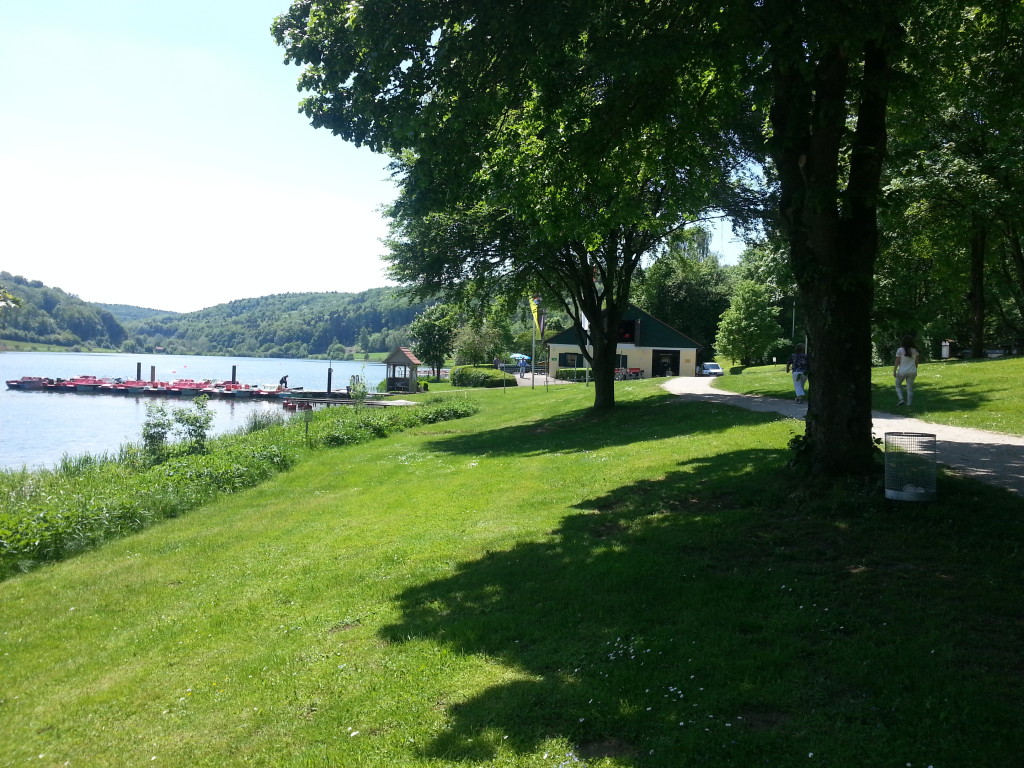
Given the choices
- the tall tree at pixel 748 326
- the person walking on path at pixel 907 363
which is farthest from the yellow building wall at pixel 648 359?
the person walking on path at pixel 907 363

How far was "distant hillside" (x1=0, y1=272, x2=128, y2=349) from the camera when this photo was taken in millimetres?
125125

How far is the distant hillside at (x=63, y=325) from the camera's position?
125 metres

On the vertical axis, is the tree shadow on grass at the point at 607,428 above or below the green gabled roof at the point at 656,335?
below

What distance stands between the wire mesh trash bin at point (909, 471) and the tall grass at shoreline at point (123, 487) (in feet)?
46.1

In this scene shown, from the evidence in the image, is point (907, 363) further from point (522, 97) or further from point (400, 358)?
point (400, 358)

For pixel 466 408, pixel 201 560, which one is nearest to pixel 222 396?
pixel 466 408

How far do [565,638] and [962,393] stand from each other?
1854 cm

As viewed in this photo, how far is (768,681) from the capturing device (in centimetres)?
541

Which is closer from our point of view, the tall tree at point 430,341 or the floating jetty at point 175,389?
the floating jetty at point 175,389

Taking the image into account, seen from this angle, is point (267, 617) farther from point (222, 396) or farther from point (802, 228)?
point (222, 396)

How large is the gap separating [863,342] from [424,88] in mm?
6396

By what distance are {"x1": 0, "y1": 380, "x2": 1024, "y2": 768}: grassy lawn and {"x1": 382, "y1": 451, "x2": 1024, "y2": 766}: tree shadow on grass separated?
24 millimetres

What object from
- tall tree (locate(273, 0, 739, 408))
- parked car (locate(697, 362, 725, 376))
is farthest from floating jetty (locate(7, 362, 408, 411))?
tall tree (locate(273, 0, 739, 408))

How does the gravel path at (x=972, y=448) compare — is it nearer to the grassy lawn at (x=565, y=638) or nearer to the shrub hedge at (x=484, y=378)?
the grassy lawn at (x=565, y=638)
